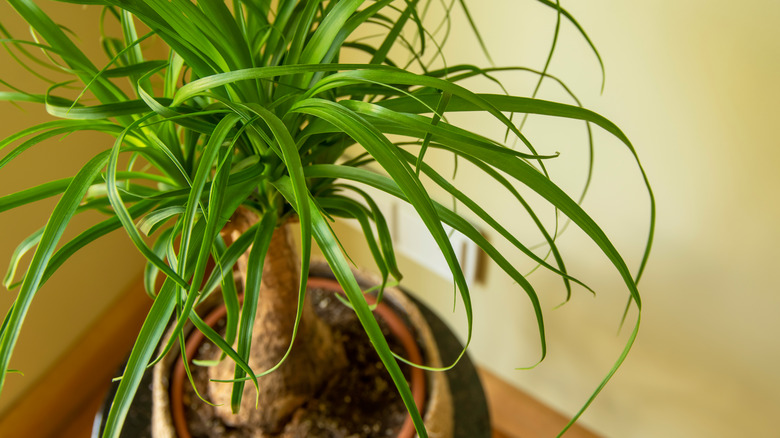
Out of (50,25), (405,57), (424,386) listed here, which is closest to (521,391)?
(424,386)

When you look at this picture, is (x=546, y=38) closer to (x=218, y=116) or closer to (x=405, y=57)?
(x=405, y=57)

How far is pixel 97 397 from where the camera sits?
1188 millimetres

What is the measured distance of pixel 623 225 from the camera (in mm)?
917

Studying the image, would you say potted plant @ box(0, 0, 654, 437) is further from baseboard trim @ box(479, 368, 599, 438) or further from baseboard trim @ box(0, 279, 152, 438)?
baseboard trim @ box(479, 368, 599, 438)

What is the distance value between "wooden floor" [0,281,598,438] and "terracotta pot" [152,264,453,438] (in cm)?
31

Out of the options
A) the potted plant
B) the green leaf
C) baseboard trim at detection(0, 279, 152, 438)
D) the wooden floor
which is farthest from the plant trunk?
baseboard trim at detection(0, 279, 152, 438)

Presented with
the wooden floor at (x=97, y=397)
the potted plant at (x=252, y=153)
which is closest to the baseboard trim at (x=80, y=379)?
the wooden floor at (x=97, y=397)

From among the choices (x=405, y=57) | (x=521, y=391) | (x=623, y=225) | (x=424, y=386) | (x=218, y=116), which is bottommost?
(x=521, y=391)

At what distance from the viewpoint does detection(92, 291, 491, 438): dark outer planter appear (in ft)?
2.43

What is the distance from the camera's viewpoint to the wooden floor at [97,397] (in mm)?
1069

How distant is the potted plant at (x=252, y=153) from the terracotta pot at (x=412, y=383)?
157mm

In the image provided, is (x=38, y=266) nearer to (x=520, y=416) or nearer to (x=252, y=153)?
(x=252, y=153)

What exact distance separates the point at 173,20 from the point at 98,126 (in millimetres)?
126

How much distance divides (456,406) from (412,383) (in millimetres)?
77
